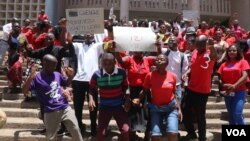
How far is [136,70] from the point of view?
5.81m

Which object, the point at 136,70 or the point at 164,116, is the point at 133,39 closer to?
the point at 136,70

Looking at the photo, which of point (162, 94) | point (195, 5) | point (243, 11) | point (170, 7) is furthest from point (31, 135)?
point (243, 11)

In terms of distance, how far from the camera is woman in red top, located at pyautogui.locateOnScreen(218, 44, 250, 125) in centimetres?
575

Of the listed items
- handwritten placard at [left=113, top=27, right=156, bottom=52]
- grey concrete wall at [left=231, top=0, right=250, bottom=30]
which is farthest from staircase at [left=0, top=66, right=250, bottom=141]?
grey concrete wall at [left=231, top=0, right=250, bottom=30]

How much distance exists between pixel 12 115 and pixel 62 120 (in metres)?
2.40

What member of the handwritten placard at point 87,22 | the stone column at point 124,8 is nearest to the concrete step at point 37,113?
the handwritten placard at point 87,22

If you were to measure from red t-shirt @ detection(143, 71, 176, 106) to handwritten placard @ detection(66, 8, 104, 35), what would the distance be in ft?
4.54

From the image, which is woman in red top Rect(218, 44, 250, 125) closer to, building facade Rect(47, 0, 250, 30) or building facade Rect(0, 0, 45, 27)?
building facade Rect(0, 0, 45, 27)

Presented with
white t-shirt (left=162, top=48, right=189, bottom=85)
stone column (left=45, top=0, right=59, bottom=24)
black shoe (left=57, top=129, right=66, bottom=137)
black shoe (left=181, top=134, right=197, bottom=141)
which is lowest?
black shoe (left=181, top=134, right=197, bottom=141)

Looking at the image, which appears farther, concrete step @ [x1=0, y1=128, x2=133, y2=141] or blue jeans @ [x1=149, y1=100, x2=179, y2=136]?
concrete step @ [x1=0, y1=128, x2=133, y2=141]

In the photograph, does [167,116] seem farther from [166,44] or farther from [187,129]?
[166,44]

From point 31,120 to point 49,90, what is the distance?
2.16m

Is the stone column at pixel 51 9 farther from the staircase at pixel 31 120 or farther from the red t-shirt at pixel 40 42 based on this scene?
the red t-shirt at pixel 40 42

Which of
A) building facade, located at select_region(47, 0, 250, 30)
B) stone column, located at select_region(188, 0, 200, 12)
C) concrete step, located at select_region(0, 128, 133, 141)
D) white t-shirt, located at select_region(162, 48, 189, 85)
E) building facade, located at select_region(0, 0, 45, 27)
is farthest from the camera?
building facade, located at select_region(47, 0, 250, 30)
